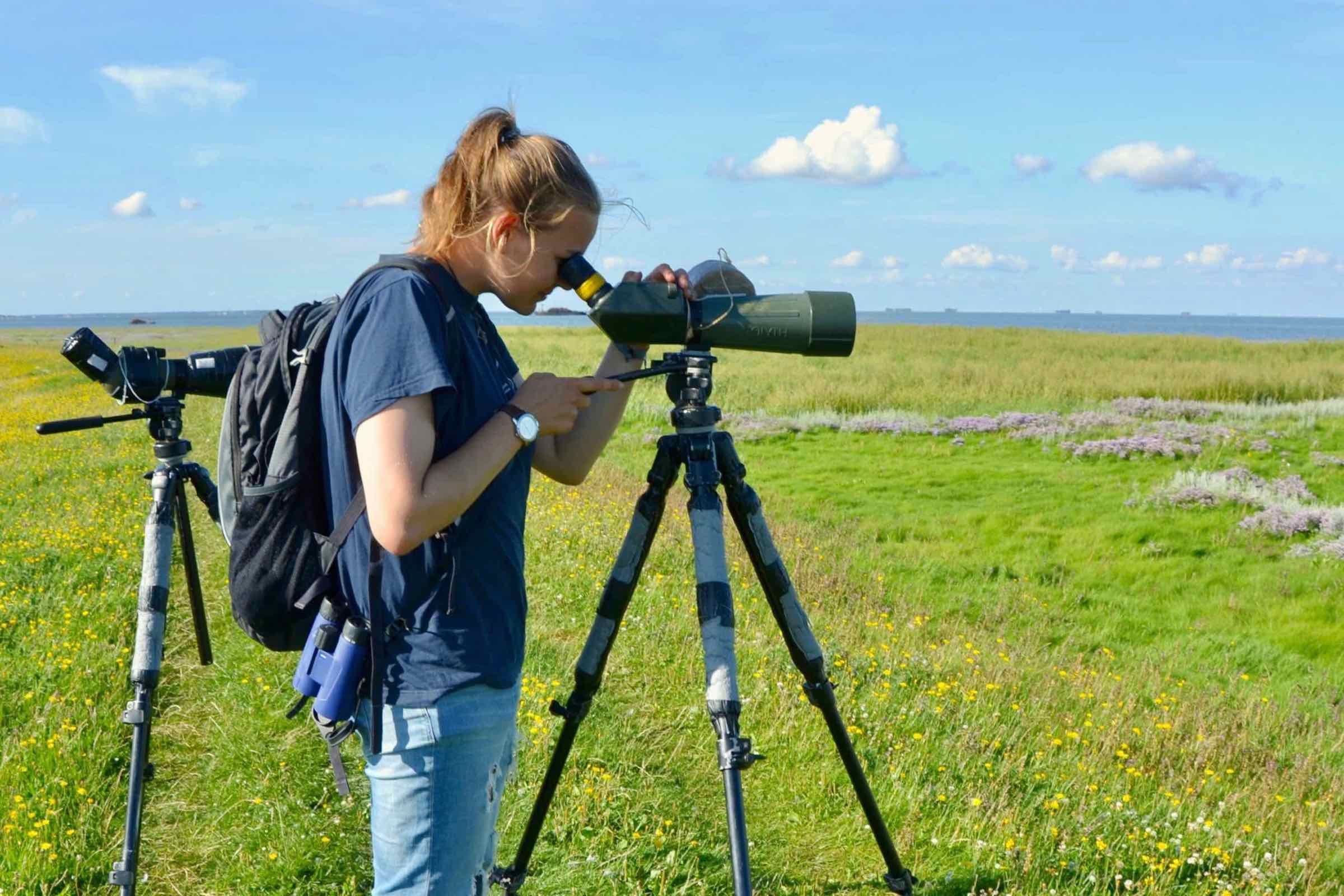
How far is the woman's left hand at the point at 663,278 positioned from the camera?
2.61 meters

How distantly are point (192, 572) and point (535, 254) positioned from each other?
3.26m

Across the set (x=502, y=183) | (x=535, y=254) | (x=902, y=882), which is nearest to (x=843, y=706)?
(x=902, y=882)

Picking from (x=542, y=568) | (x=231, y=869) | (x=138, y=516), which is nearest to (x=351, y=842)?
(x=231, y=869)

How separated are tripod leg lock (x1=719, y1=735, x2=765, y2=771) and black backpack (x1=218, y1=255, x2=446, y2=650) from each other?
105 centimetres

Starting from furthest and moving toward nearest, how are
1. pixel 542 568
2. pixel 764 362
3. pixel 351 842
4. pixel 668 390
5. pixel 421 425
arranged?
pixel 764 362 → pixel 542 568 → pixel 351 842 → pixel 668 390 → pixel 421 425

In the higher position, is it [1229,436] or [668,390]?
[668,390]

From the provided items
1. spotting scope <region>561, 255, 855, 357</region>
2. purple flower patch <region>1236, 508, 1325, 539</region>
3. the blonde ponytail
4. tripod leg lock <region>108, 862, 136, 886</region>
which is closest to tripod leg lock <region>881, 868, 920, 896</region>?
spotting scope <region>561, 255, 855, 357</region>

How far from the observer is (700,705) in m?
5.01

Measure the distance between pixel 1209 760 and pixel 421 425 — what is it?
17.6 ft

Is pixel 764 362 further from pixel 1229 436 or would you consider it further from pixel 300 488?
pixel 300 488

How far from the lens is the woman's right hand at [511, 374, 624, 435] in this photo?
2.15 metres

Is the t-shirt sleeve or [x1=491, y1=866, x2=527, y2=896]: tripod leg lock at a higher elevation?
the t-shirt sleeve

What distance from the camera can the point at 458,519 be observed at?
6.86 ft

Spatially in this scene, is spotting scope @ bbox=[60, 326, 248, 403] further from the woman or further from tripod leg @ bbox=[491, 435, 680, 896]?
the woman
